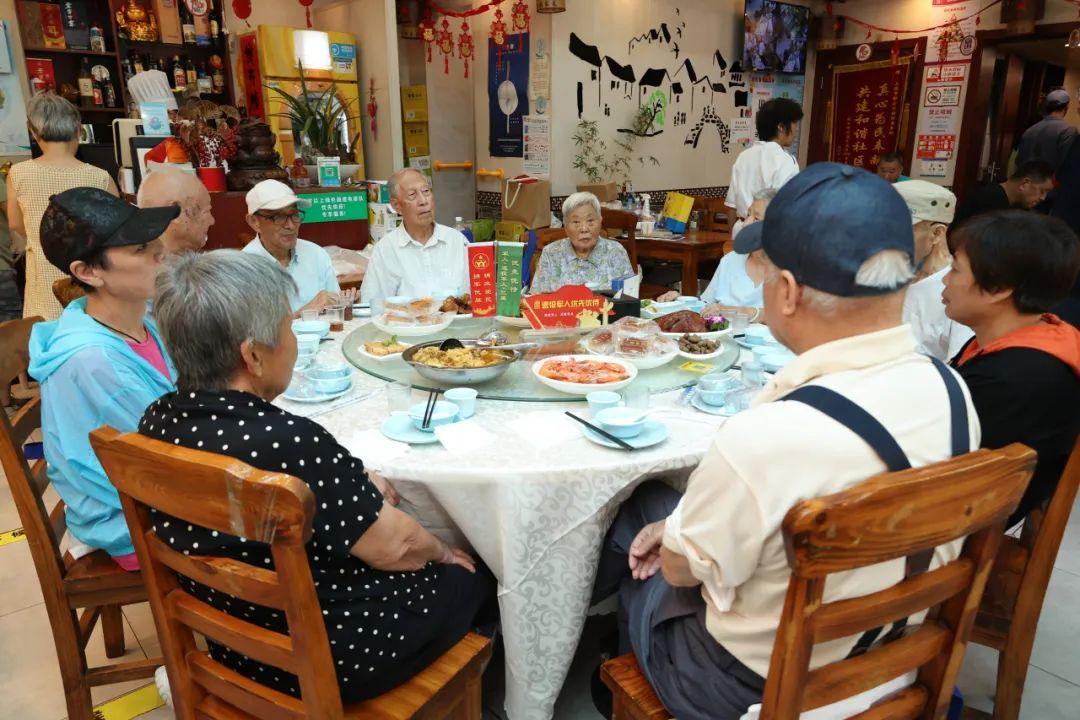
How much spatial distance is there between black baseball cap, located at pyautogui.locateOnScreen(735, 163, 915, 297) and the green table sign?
3.60 meters

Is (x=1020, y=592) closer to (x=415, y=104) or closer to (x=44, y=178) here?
(x=44, y=178)

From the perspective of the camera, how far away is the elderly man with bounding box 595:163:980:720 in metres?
0.93

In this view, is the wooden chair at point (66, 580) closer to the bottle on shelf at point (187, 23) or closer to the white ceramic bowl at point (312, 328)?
the white ceramic bowl at point (312, 328)

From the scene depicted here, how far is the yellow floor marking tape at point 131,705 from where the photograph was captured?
6.16 ft

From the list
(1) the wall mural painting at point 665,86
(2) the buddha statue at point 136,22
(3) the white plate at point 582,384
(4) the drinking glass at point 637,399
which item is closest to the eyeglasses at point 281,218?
(3) the white plate at point 582,384

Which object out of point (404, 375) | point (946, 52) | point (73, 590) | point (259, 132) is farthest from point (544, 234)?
point (946, 52)

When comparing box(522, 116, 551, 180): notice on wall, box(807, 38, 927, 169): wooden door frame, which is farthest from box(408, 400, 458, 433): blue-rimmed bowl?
box(807, 38, 927, 169): wooden door frame

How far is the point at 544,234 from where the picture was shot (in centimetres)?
419

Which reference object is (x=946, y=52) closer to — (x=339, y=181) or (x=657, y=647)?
(x=339, y=181)

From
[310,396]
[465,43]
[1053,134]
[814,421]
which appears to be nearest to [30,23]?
[465,43]

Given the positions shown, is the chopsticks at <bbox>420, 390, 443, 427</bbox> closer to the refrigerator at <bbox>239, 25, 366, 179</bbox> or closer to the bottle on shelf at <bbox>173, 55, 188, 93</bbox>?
the refrigerator at <bbox>239, 25, 366, 179</bbox>

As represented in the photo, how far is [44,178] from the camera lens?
354 cm

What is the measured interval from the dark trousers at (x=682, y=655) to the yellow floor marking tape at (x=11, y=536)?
2.53 meters

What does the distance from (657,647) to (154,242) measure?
1554 mm
